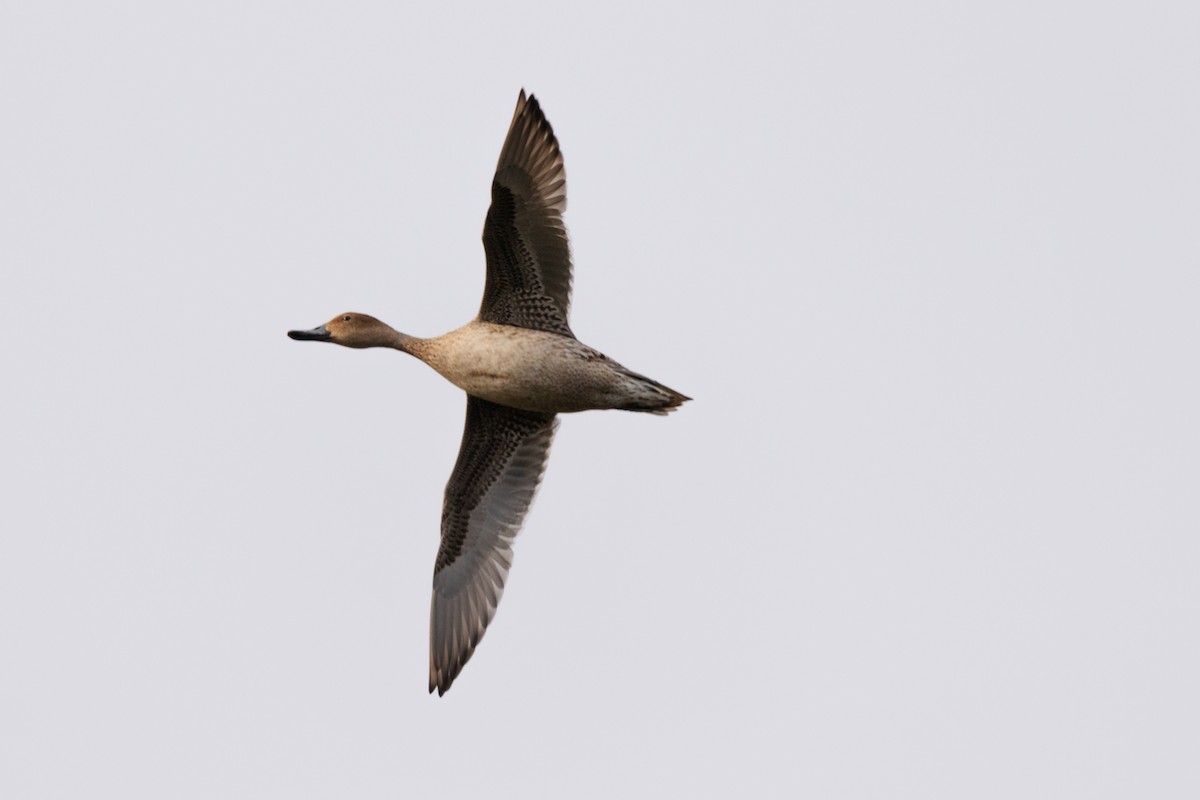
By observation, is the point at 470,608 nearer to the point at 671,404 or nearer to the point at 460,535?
the point at 460,535

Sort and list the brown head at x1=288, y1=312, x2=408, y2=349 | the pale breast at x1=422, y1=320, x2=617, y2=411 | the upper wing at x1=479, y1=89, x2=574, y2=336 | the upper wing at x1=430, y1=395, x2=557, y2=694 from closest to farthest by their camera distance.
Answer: the upper wing at x1=479, y1=89, x2=574, y2=336, the pale breast at x1=422, y1=320, x2=617, y2=411, the brown head at x1=288, y1=312, x2=408, y2=349, the upper wing at x1=430, y1=395, x2=557, y2=694

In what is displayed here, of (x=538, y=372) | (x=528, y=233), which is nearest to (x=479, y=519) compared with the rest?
(x=538, y=372)

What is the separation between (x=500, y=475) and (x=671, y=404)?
2165 mm

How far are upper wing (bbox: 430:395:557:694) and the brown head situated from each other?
1.13 meters

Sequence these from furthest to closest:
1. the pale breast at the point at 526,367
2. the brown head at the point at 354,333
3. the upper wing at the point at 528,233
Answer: the brown head at the point at 354,333 → the pale breast at the point at 526,367 → the upper wing at the point at 528,233

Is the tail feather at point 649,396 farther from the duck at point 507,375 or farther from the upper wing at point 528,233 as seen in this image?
the upper wing at point 528,233

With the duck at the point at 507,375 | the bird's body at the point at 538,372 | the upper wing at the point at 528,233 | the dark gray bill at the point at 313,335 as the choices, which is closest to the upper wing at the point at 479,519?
the duck at the point at 507,375

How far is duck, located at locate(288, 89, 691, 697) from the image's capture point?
1535 centimetres

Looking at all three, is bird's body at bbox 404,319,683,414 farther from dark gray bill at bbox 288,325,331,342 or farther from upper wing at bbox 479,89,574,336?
dark gray bill at bbox 288,325,331,342

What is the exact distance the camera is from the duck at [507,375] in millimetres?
15352

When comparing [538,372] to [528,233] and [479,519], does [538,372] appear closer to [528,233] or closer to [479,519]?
[528,233]

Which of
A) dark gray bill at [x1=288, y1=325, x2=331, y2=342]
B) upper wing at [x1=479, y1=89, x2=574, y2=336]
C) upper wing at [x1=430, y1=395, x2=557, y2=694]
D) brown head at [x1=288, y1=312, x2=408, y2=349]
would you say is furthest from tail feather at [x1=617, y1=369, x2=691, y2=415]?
dark gray bill at [x1=288, y1=325, x2=331, y2=342]

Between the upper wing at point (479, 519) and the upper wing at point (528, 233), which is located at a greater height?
the upper wing at point (528, 233)

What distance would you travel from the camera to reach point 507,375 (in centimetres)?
1562
